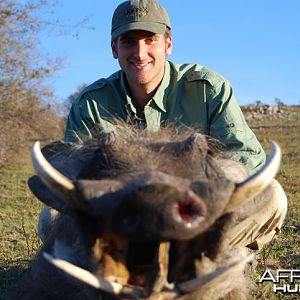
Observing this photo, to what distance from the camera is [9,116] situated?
56.0 feet

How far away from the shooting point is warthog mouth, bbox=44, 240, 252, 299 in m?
2.38

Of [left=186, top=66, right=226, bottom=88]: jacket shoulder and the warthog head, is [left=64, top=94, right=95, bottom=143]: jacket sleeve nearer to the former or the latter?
[left=186, top=66, right=226, bottom=88]: jacket shoulder

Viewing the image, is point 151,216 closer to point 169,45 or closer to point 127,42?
point 127,42

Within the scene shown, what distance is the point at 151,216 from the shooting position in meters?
2.15

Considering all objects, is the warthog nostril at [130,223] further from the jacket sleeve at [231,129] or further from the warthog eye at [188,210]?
the jacket sleeve at [231,129]

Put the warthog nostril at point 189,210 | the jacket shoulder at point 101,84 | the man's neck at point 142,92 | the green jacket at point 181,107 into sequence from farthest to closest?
the jacket shoulder at point 101,84
the man's neck at point 142,92
the green jacket at point 181,107
the warthog nostril at point 189,210

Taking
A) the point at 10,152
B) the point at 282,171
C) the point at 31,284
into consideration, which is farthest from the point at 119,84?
the point at 10,152

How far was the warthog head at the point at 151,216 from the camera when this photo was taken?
86.4 inches

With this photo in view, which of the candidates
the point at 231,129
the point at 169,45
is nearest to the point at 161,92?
the point at 169,45

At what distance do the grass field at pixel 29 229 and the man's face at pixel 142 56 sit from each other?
179cm

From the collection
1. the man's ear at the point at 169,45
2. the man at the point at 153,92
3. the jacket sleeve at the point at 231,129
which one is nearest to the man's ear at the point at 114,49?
the man at the point at 153,92

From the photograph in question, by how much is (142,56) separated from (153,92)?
32 cm

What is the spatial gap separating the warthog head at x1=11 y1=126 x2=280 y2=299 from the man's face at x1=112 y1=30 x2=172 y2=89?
1728mm

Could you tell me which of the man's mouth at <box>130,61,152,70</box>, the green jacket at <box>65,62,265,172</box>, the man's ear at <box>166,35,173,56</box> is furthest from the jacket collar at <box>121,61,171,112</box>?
the man's mouth at <box>130,61,152,70</box>
